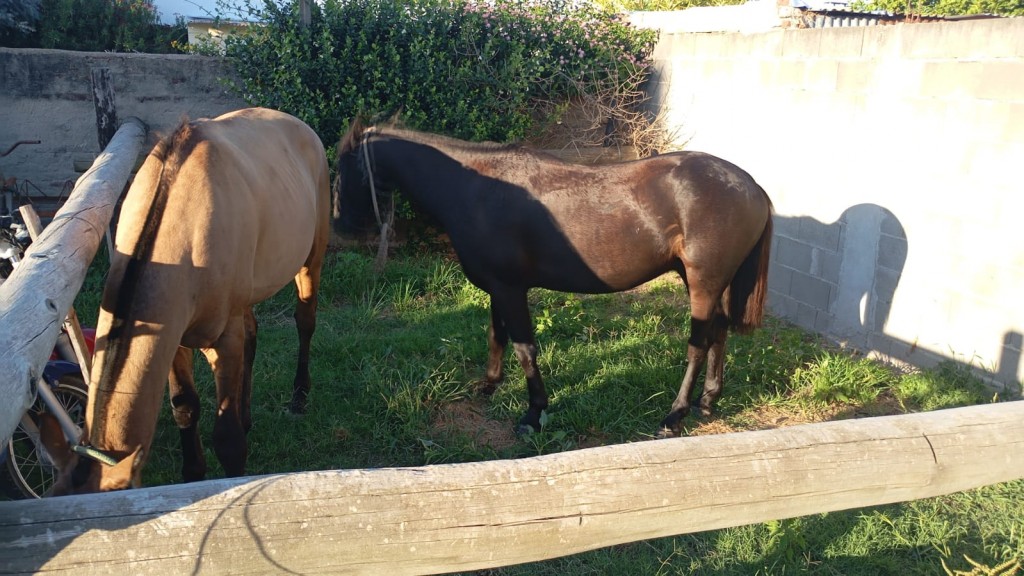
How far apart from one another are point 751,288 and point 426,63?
4.09 meters

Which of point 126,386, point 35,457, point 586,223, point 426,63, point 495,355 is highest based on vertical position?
point 426,63

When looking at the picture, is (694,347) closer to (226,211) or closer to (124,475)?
(226,211)

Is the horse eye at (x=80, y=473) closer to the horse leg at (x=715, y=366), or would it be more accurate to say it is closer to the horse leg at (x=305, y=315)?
the horse leg at (x=305, y=315)

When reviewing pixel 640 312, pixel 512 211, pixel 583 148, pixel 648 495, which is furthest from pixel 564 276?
pixel 583 148

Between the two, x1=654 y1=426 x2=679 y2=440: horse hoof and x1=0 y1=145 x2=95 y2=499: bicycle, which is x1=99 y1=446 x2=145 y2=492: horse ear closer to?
x1=0 y1=145 x2=95 y2=499: bicycle

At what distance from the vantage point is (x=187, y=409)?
3.41 metres

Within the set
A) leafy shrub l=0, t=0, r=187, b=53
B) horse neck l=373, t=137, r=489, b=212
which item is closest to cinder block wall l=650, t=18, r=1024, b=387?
horse neck l=373, t=137, r=489, b=212

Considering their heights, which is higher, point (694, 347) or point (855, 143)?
point (855, 143)

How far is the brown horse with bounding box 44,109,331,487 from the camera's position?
2.44 meters

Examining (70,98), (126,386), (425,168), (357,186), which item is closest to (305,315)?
(357,186)

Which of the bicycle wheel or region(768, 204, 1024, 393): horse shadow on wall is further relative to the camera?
region(768, 204, 1024, 393): horse shadow on wall

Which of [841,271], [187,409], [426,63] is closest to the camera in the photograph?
[187,409]

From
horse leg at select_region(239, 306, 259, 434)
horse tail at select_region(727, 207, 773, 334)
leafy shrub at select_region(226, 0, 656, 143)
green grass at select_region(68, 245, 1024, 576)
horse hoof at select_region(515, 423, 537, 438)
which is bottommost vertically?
horse hoof at select_region(515, 423, 537, 438)

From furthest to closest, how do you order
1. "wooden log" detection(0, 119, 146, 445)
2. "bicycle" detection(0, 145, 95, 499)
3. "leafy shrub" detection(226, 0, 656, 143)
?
"leafy shrub" detection(226, 0, 656, 143) → "bicycle" detection(0, 145, 95, 499) → "wooden log" detection(0, 119, 146, 445)
